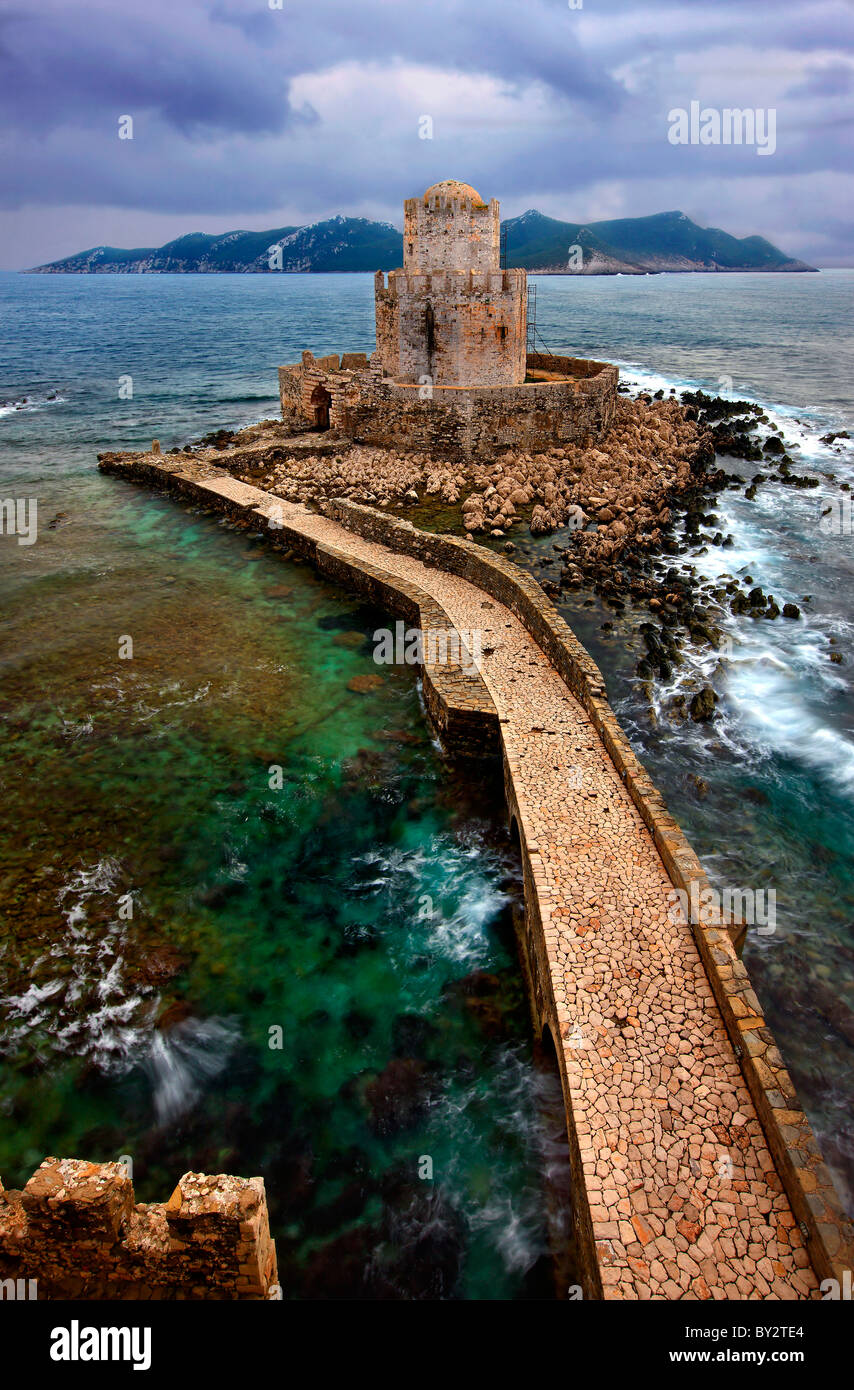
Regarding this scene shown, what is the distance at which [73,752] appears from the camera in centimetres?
1268

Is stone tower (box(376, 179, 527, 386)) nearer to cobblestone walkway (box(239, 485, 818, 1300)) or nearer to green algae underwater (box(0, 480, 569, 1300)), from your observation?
green algae underwater (box(0, 480, 569, 1300))

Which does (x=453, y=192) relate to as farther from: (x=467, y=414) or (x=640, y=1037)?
(x=640, y=1037)

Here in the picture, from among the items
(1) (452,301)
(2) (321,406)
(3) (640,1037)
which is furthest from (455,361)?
(3) (640,1037)

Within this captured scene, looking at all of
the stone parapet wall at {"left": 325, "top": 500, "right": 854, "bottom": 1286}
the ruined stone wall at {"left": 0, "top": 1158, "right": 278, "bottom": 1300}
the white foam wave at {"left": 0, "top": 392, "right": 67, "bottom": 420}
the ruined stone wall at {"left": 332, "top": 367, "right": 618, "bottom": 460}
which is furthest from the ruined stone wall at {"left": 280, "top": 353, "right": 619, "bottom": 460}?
Result: the white foam wave at {"left": 0, "top": 392, "right": 67, "bottom": 420}

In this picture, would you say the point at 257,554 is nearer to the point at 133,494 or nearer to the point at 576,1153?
the point at 133,494

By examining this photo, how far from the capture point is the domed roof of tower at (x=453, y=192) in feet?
78.6

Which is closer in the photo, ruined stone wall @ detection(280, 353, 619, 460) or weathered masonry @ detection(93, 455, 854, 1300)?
weathered masonry @ detection(93, 455, 854, 1300)

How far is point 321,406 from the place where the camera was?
2994cm

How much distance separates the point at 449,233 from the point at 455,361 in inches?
152

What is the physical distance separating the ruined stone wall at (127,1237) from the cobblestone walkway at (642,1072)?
8.44 feet

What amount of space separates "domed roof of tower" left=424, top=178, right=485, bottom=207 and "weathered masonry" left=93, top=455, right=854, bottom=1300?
19.1 meters

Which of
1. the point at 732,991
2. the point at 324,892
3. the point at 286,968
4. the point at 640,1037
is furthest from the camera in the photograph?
the point at 324,892

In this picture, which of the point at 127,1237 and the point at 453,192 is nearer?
the point at 127,1237

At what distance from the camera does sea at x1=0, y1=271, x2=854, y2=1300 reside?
6.99 metres
